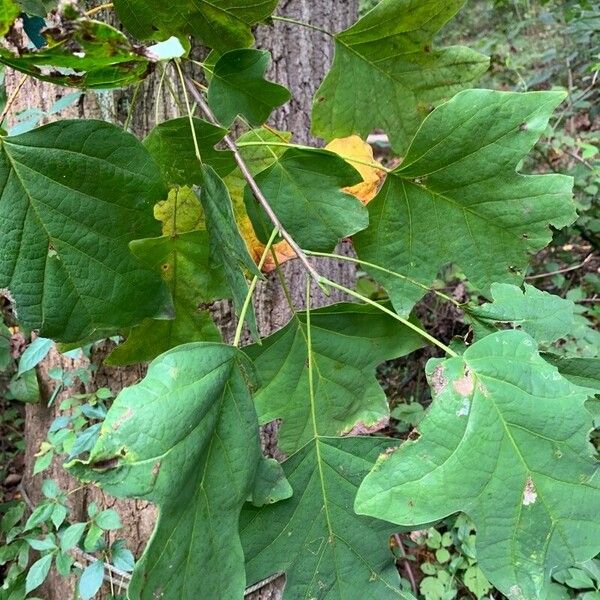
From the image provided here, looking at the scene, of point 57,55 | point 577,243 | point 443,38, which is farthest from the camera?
point 443,38

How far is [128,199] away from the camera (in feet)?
2.07

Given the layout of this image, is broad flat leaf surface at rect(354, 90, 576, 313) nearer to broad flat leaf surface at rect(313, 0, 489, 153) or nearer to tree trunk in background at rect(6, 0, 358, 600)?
broad flat leaf surface at rect(313, 0, 489, 153)

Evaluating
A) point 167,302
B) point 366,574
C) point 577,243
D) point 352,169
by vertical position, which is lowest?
point 577,243

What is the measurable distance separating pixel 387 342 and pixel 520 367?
0.75ft

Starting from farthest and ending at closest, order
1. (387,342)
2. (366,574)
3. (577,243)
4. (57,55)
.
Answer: (577,243), (387,342), (366,574), (57,55)

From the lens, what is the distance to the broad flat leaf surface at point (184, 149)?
2.15 ft

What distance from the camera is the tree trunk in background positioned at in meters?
1.17

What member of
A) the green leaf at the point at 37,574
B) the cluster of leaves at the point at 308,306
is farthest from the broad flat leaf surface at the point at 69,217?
the green leaf at the point at 37,574

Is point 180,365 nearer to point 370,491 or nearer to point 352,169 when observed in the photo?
point 370,491

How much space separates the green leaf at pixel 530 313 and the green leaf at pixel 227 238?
0.94 ft

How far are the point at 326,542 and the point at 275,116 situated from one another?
931 millimetres

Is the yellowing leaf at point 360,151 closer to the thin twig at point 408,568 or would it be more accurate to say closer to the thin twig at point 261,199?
the thin twig at point 261,199

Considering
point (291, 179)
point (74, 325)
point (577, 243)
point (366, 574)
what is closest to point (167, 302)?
point (74, 325)

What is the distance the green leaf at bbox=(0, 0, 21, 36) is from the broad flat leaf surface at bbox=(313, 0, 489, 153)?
1.55 feet
